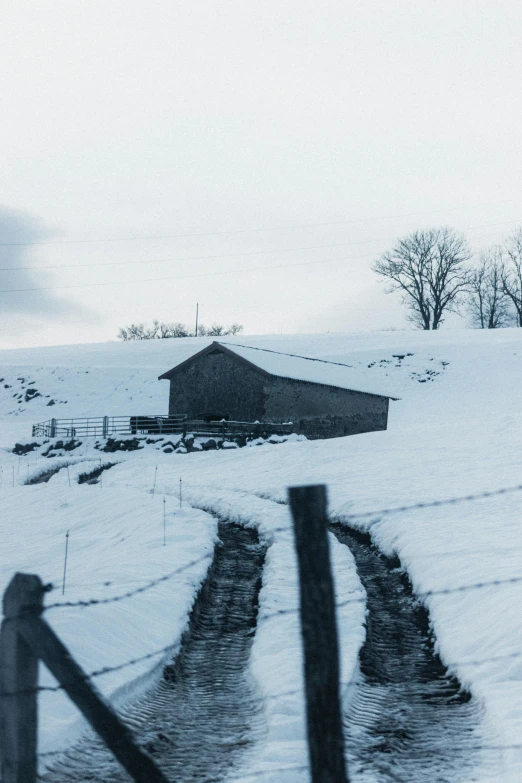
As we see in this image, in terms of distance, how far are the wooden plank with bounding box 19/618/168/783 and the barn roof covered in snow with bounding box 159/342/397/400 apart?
33.8 meters

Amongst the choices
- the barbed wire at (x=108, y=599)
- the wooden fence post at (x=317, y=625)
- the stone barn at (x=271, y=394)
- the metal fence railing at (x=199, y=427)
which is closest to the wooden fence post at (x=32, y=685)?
the barbed wire at (x=108, y=599)

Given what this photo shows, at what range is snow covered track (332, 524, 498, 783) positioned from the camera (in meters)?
6.51

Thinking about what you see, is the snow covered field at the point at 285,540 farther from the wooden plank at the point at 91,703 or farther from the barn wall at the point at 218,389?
the barn wall at the point at 218,389

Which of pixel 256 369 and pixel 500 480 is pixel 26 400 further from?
pixel 500 480

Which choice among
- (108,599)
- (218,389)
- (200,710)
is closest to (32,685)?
(108,599)

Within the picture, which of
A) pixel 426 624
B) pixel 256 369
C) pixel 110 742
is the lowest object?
pixel 426 624

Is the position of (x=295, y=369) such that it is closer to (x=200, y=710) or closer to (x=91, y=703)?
(x=200, y=710)

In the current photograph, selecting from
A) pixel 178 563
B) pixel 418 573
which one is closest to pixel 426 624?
pixel 418 573

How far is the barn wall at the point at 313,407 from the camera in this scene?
38.0 m

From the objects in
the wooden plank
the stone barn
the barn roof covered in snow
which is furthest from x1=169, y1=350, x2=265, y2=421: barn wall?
the wooden plank

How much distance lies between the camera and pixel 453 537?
1559cm

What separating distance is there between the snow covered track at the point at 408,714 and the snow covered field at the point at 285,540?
21cm

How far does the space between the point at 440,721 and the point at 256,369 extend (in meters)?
30.9

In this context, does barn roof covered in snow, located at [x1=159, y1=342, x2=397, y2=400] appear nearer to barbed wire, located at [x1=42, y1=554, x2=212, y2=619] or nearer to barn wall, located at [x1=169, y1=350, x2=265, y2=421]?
barn wall, located at [x1=169, y1=350, x2=265, y2=421]
